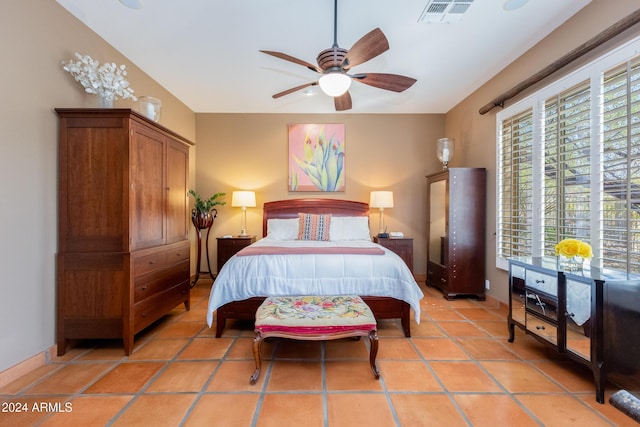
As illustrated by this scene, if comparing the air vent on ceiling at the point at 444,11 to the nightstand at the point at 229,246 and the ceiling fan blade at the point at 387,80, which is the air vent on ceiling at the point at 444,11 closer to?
the ceiling fan blade at the point at 387,80

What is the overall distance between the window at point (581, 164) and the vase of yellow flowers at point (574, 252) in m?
0.21

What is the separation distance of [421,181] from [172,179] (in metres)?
3.86

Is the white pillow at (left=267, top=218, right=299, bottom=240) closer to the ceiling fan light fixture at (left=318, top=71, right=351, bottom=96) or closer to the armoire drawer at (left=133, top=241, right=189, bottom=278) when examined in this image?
the armoire drawer at (left=133, top=241, right=189, bottom=278)

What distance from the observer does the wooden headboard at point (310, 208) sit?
4727 millimetres

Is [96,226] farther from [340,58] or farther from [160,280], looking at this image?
[340,58]

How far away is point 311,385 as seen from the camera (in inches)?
78.5

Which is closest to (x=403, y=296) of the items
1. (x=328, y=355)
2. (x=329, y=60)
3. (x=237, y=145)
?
(x=328, y=355)

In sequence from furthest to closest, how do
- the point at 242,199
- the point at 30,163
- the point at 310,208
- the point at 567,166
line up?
the point at 310,208 < the point at 242,199 < the point at 567,166 < the point at 30,163

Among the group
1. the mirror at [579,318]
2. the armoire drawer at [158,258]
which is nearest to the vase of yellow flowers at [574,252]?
the mirror at [579,318]

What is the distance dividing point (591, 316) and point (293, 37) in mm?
3285

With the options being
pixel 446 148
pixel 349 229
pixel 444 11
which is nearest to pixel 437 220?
pixel 446 148

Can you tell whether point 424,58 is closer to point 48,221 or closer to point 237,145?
point 237,145

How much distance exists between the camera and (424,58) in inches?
125

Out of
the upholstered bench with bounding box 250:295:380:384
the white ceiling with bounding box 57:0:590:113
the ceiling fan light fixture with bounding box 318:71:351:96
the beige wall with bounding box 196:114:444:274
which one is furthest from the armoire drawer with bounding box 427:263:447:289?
→ the ceiling fan light fixture with bounding box 318:71:351:96
